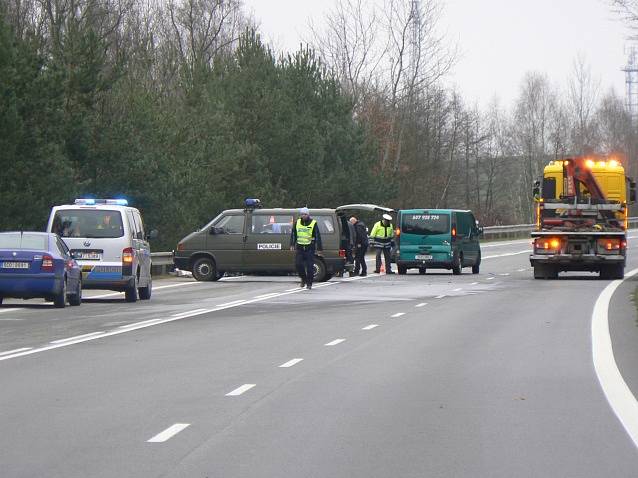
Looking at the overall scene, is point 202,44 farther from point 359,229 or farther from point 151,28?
point 359,229

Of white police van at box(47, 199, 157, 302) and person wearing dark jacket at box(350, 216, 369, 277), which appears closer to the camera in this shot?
white police van at box(47, 199, 157, 302)

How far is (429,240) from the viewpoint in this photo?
1516 inches

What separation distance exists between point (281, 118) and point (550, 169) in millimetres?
17677

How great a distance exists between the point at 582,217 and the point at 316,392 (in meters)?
24.0

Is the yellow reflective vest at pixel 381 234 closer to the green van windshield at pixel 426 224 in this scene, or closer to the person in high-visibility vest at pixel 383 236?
the person in high-visibility vest at pixel 383 236

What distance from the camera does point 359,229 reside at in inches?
1494

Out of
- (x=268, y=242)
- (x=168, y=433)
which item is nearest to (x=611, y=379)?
(x=168, y=433)

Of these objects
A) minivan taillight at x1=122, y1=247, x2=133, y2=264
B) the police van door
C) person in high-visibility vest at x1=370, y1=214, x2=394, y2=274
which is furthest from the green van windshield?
minivan taillight at x1=122, y1=247, x2=133, y2=264

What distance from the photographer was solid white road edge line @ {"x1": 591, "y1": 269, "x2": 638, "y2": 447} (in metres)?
10.2

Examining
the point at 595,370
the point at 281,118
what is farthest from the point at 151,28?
the point at 595,370

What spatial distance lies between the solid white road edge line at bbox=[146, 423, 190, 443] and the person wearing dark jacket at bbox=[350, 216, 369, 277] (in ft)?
91.7

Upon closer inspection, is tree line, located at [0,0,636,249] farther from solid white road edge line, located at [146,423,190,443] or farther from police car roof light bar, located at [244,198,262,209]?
solid white road edge line, located at [146,423,190,443]

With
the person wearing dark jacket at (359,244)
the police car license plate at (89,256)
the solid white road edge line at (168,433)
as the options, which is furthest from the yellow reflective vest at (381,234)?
the solid white road edge line at (168,433)

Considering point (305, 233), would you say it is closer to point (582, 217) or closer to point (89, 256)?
point (89, 256)
